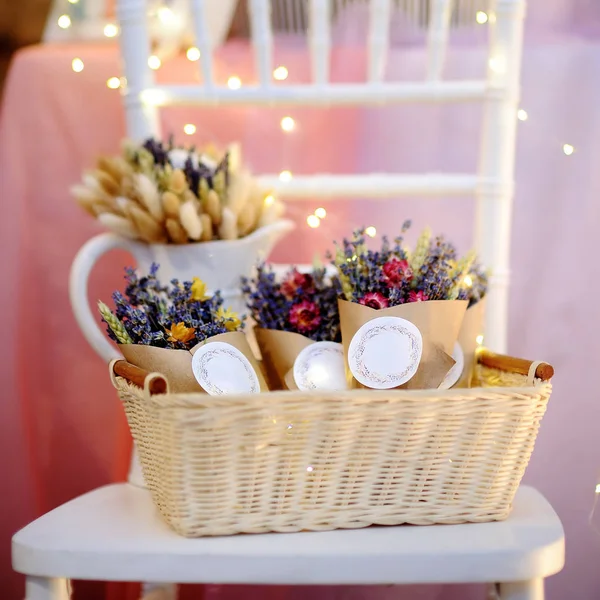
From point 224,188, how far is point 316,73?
256 mm

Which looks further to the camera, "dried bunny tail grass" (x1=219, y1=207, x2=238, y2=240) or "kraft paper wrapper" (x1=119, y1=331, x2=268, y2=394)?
"dried bunny tail grass" (x1=219, y1=207, x2=238, y2=240)

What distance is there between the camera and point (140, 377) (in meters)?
0.57

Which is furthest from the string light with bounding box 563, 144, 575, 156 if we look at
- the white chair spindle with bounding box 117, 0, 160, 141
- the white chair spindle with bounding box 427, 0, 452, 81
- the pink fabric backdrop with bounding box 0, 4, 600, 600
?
the white chair spindle with bounding box 117, 0, 160, 141

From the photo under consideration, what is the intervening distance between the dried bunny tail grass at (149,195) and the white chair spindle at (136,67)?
8.4 inches

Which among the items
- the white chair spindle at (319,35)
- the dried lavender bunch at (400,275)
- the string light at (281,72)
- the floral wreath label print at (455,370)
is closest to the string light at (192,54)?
the string light at (281,72)

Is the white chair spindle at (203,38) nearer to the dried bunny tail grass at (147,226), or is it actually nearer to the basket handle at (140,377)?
the dried bunny tail grass at (147,226)

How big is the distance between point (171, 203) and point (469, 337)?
1.08ft

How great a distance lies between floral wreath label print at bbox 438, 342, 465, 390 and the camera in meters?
0.67

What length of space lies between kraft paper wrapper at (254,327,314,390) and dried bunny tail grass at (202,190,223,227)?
134 mm

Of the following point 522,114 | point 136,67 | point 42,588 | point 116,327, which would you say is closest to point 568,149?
point 522,114

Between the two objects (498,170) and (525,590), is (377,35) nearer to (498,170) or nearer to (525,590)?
(498,170)

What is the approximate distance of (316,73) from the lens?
95 cm

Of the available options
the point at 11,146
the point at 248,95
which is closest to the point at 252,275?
the point at 248,95

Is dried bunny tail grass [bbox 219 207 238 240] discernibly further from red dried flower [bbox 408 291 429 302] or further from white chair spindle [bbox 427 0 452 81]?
white chair spindle [bbox 427 0 452 81]
